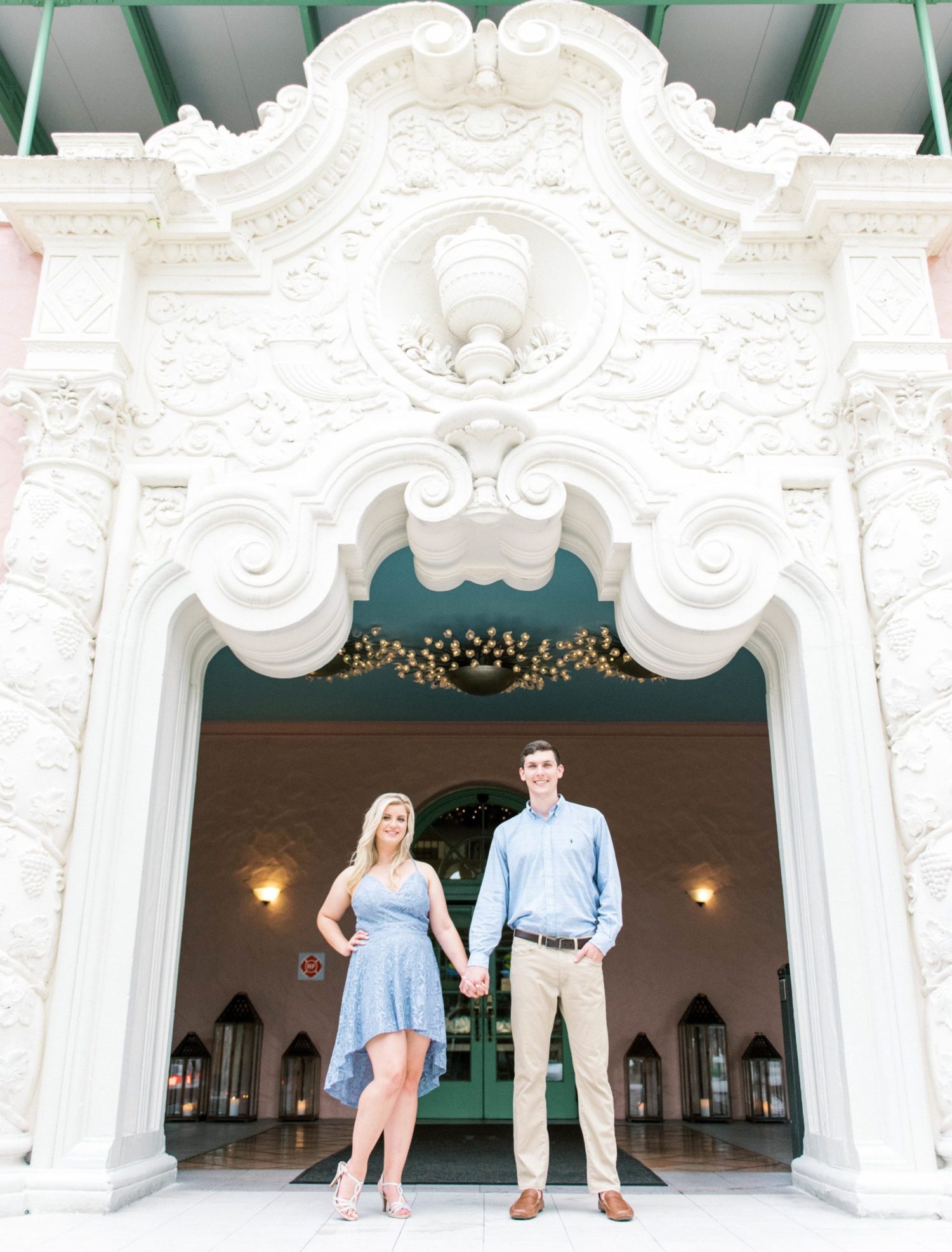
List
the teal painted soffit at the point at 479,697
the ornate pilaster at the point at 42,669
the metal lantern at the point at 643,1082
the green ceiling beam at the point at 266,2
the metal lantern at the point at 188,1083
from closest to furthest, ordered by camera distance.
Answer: the ornate pilaster at the point at 42,669 < the green ceiling beam at the point at 266,2 < the teal painted soffit at the point at 479,697 < the metal lantern at the point at 188,1083 < the metal lantern at the point at 643,1082

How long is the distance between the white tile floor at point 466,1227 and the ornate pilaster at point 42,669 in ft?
2.10

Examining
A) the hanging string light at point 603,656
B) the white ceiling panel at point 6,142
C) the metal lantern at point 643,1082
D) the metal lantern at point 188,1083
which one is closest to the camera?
the white ceiling panel at point 6,142

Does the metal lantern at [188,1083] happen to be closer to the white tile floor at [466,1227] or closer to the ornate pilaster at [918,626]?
the white tile floor at [466,1227]

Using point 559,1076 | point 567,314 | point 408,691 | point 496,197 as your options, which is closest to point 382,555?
point 567,314

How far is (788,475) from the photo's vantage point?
4.56 m

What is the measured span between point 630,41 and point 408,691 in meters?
5.61

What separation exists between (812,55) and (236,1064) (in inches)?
355

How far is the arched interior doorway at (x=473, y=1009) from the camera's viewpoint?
915 cm

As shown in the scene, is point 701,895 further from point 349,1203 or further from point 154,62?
point 154,62

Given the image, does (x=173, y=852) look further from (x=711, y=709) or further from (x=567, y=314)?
(x=711, y=709)

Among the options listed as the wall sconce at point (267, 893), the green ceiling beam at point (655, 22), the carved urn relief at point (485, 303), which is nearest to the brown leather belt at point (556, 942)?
the carved urn relief at point (485, 303)

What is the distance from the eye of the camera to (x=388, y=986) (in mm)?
3525

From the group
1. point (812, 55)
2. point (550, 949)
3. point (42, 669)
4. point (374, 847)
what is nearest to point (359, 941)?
point (374, 847)

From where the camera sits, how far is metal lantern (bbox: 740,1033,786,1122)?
8.88m
